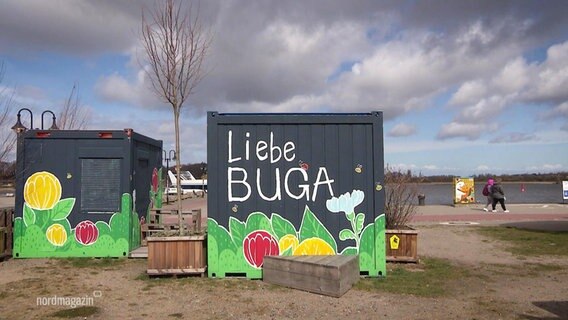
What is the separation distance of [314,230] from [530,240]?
7878 mm

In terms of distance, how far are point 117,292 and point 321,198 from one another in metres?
3.70

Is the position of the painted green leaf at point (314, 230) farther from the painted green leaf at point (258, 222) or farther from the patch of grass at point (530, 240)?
the patch of grass at point (530, 240)

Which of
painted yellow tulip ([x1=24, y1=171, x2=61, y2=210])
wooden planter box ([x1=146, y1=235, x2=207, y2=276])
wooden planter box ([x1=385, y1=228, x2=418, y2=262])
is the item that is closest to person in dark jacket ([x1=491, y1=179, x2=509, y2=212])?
wooden planter box ([x1=385, y1=228, x2=418, y2=262])

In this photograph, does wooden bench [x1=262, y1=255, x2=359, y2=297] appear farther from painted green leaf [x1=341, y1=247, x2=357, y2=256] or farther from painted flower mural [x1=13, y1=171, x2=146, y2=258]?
painted flower mural [x1=13, y1=171, x2=146, y2=258]

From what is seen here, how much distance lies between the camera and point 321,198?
27.3 feet

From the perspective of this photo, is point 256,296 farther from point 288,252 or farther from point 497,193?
point 497,193

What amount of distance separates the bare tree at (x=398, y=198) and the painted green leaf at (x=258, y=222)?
3.46m

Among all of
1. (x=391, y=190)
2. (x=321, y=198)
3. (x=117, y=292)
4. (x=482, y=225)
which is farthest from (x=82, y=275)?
(x=482, y=225)

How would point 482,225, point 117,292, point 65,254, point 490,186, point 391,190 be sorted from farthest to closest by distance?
1. point 490,186
2. point 482,225
3. point 391,190
4. point 65,254
5. point 117,292

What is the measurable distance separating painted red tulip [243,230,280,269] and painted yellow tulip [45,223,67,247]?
4.69 meters

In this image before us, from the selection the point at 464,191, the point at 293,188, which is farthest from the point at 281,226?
the point at 464,191

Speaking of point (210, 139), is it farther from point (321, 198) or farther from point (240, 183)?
point (321, 198)

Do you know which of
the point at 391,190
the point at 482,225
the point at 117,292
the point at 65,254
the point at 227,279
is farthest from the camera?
the point at 482,225

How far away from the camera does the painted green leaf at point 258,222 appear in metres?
8.27
